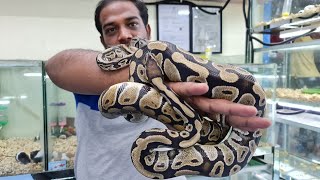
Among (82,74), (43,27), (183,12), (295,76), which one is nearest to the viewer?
(82,74)

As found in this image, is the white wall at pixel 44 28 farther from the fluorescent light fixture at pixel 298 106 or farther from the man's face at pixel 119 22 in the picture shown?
the man's face at pixel 119 22

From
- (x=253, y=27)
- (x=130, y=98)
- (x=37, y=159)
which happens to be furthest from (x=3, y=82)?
(x=253, y=27)

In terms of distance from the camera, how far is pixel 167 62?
2.56 ft

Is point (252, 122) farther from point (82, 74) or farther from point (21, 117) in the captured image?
point (21, 117)

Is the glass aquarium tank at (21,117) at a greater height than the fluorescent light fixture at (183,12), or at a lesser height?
lesser

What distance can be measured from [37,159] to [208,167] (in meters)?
1.31

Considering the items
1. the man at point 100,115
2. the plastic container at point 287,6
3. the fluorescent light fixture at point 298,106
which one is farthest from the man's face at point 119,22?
the plastic container at point 287,6

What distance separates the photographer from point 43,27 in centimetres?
271

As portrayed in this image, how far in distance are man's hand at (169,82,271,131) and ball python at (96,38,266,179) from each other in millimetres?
18

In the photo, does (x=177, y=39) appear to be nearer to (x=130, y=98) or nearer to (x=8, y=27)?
(x=8, y=27)

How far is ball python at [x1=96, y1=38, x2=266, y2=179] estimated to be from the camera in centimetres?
74

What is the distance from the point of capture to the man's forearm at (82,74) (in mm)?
941

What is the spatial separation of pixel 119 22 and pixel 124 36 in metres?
0.08

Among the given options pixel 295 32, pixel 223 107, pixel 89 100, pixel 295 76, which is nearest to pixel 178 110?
pixel 223 107
